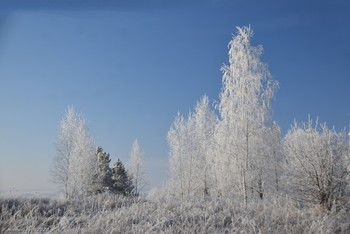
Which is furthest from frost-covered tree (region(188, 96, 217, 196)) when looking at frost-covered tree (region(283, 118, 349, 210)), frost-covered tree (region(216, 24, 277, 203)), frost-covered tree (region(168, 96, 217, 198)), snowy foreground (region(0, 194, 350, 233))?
snowy foreground (region(0, 194, 350, 233))

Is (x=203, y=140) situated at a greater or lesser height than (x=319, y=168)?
greater

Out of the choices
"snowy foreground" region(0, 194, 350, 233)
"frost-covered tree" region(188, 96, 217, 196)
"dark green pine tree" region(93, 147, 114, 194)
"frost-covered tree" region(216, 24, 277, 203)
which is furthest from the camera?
"dark green pine tree" region(93, 147, 114, 194)

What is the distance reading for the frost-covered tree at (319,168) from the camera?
13383mm

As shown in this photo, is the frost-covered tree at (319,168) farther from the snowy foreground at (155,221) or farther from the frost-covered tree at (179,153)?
the frost-covered tree at (179,153)

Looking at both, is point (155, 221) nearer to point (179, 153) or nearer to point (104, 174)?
point (179, 153)

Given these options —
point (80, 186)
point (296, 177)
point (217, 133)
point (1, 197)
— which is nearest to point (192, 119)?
point (217, 133)

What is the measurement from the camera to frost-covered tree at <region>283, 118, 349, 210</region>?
13.4m

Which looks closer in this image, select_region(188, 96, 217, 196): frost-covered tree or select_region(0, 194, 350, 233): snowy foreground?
select_region(0, 194, 350, 233): snowy foreground

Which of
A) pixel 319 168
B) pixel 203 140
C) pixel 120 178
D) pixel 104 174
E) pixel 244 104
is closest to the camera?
pixel 319 168

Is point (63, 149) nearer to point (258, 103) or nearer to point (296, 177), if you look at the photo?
point (258, 103)

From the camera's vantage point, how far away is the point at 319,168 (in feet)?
45.0

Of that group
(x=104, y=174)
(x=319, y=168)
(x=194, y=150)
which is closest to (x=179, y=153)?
(x=194, y=150)

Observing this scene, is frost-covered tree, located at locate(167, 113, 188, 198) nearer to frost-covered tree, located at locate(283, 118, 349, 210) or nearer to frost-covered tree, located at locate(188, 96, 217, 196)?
frost-covered tree, located at locate(188, 96, 217, 196)

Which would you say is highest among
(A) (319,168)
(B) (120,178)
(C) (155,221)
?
(B) (120,178)
